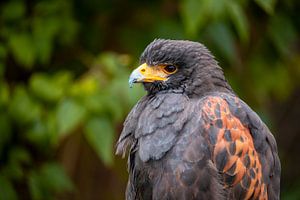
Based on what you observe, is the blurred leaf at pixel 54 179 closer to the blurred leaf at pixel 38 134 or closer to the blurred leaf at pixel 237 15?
the blurred leaf at pixel 38 134

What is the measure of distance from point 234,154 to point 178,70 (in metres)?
0.64

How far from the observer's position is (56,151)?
27.6 ft

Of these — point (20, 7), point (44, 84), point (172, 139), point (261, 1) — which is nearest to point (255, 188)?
point (172, 139)

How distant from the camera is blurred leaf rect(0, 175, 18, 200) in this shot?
7562 millimetres

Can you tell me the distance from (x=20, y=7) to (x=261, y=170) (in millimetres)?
2944

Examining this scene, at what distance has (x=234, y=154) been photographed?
5.50 meters

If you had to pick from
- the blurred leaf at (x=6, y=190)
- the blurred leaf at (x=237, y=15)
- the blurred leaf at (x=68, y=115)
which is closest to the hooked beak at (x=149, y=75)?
the blurred leaf at (x=68, y=115)

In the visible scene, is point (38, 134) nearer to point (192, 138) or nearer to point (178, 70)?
point (178, 70)

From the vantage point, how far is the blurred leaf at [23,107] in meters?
7.55

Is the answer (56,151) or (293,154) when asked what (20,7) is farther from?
(293,154)

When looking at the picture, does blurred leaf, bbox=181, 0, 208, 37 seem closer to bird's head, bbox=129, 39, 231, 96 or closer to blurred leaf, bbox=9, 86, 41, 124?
blurred leaf, bbox=9, 86, 41, 124

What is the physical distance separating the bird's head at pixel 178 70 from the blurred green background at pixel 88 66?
1310 millimetres

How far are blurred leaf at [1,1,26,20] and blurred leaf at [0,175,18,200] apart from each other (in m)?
1.25

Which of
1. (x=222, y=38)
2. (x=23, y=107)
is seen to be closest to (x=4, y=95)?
(x=23, y=107)
